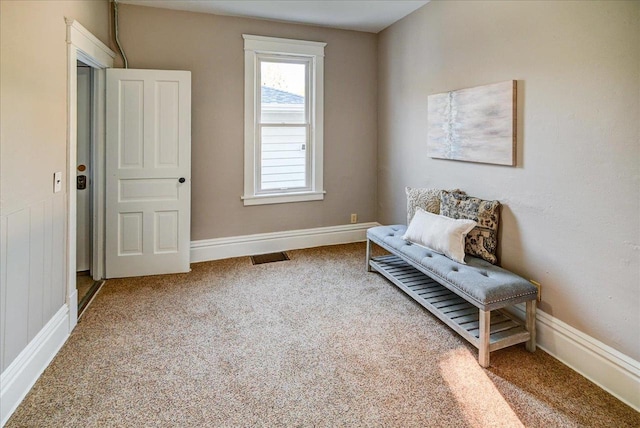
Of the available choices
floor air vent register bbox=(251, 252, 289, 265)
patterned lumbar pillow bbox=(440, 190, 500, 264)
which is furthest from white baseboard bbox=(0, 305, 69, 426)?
patterned lumbar pillow bbox=(440, 190, 500, 264)

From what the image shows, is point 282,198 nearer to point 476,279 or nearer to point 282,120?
point 282,120

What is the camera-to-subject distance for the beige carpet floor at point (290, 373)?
1.75 m

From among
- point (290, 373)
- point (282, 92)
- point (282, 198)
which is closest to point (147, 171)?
point (282, 198)

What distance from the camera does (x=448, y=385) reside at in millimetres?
1979

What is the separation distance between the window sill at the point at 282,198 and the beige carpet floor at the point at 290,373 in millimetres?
1338

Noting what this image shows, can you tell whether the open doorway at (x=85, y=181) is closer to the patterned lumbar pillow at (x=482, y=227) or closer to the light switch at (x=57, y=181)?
the light switch at (x=57, y=181)

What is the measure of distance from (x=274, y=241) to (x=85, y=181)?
79.3 inches

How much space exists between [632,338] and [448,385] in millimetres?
979

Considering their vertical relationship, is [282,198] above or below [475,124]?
below

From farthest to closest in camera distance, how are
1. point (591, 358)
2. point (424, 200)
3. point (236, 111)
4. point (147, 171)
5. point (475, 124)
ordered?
1. point (236, 111)
2. point (147, 171)
3. point (424, 200)
4. point (475, 124)
5. point (591, 358)

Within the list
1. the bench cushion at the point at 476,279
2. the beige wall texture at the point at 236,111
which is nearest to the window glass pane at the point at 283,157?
the beige wall texture at the point at 236,111

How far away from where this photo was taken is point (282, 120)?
425cm

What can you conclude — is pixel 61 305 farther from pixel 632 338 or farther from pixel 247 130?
pixel 632 338

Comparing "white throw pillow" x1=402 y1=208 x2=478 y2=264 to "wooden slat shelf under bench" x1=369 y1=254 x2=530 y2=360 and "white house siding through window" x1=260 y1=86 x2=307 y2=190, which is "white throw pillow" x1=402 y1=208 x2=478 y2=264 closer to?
"wooden slat shelf under bench" x1=369 y1=254 x2=530 y2=360
